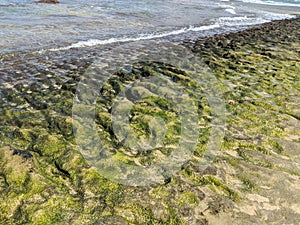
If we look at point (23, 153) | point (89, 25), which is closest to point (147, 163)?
point (23, 153)

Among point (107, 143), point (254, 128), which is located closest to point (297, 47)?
point (254, 128)

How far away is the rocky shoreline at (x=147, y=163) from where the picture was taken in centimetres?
379

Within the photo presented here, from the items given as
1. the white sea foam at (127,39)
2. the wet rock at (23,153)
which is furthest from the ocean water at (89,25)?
the wet rock at (23,153)

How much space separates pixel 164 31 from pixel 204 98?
12.3 m

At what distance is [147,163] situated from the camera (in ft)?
15.8

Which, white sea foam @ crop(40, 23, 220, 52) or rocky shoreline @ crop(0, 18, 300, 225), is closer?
rocky shoreline @ crop(0, 18, 300, 225)

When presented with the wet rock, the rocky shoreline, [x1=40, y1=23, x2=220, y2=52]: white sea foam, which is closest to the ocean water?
[x1=40, y1=23, x2=220, y2=52]: white sea foam

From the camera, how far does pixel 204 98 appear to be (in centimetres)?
757

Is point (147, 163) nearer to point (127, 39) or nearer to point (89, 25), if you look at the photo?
point (127, 39)

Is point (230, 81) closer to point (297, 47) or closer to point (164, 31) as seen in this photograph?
Result: point (297, 47)

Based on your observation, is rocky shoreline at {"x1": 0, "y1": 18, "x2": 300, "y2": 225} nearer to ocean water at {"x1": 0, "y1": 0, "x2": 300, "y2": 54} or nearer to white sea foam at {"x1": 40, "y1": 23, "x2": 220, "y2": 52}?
white sea foam at {"x1": 40, "y1": 23, "x2": 220, "y2": 52}

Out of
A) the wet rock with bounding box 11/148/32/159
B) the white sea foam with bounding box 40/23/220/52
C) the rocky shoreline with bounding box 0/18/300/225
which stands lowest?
the white sea foam with bounding box 40/23/220/52

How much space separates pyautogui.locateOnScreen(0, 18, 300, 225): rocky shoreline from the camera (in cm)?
379

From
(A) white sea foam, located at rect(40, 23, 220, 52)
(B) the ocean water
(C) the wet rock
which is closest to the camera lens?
(C) the wet rock
